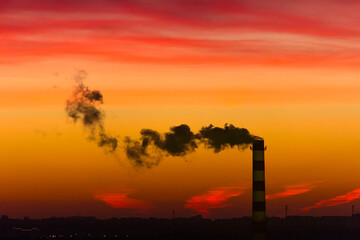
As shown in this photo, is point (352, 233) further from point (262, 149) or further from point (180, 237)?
point (262, 149)

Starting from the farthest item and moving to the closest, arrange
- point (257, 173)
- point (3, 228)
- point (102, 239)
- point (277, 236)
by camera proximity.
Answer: point (3, 228), point (277, 236), point (102, 239), point (257, 173)

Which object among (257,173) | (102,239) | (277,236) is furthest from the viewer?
→ (277,236)

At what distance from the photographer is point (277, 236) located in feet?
440

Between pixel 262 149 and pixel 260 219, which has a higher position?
pixel 262 149

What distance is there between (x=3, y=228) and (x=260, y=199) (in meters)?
141

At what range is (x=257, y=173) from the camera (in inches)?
2749

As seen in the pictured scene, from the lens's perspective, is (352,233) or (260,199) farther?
(352,233)

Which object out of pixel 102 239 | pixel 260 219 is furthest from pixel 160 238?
pixel 260 219

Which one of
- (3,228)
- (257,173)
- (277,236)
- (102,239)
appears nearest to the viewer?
(257,173)

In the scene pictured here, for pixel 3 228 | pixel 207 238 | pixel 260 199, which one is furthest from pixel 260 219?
pixel 3 228

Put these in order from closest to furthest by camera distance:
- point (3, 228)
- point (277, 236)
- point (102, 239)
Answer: point (102, 239) → point (277, 236) → point (3, 228)

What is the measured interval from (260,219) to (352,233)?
71691 mm

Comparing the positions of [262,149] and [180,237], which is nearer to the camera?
[262,149]

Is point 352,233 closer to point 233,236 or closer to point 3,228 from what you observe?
point 233,236
